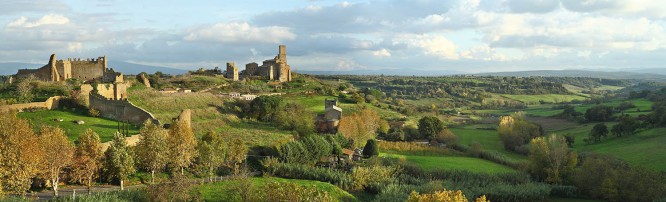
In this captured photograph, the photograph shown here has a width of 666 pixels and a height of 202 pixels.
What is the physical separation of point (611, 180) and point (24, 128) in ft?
149

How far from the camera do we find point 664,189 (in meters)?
44.4

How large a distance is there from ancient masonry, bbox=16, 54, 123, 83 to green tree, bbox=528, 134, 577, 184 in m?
50.7

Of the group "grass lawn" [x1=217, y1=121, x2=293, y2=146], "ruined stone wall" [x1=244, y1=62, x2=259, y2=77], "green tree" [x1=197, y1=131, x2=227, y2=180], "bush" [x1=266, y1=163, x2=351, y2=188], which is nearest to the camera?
"green tree" [x1=197, y1=131, x2=227, y2=180]

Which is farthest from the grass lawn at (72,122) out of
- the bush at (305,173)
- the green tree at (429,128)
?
the green tree at (429,128)

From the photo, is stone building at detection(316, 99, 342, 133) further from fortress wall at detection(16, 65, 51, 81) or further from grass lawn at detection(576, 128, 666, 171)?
fortress wall at detection(16, 65, 51, 81)

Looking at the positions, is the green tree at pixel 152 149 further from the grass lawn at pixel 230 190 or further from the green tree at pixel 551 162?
the green tree at pixel 551 162

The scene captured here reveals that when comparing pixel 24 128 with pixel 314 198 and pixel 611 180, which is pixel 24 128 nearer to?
pixel 314 198

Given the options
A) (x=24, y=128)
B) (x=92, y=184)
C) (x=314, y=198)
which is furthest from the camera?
(x=92, y=184)

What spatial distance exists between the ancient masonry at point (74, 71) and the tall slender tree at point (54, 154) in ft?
122

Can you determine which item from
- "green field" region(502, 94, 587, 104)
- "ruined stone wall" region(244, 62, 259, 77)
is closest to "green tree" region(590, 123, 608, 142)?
"ruined stone wall" region(244, 62, 259, 77)

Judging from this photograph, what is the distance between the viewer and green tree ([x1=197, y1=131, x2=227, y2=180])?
43500mm

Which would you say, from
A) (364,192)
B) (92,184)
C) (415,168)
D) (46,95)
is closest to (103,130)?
(92,184)

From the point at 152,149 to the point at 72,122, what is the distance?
12317 mm

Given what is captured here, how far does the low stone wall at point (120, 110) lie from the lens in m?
51.7
